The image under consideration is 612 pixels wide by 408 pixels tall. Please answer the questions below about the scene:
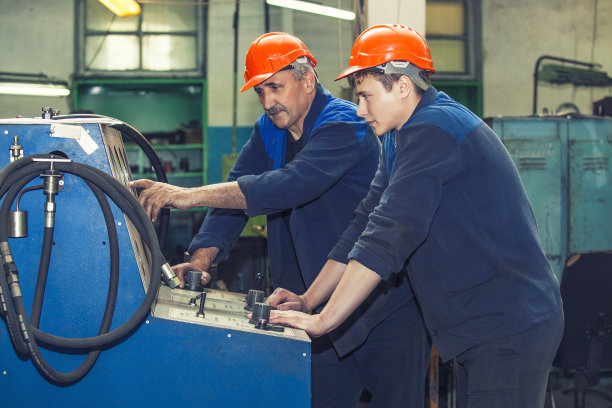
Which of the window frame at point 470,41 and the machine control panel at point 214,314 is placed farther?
the window frame at point 470,41

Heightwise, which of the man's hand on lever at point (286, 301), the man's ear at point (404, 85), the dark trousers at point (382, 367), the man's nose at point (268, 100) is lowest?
the dark trousers at point (382, 367)

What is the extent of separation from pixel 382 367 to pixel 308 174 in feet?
1.98

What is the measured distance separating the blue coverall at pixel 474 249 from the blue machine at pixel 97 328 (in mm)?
335

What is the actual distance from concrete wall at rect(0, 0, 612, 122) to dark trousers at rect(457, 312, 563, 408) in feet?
18.2

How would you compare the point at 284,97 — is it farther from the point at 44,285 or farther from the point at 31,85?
the point at 31,85

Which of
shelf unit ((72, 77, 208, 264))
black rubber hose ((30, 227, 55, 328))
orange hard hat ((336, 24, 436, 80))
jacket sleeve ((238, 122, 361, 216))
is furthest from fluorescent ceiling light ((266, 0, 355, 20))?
black rubber hose ((30, 227, 55, 328))

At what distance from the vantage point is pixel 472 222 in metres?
1.37

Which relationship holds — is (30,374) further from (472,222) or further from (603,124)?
(603,124)

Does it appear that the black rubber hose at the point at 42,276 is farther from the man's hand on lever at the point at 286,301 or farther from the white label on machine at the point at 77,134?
the man's hand on lever at the point at 286,301

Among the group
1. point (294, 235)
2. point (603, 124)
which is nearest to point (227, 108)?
point (603, 124)

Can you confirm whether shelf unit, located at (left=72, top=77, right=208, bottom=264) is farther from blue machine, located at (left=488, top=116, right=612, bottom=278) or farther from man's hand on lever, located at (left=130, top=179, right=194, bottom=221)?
man's hand on lever, located at (left=130, top=179, right=194, bottom=221)

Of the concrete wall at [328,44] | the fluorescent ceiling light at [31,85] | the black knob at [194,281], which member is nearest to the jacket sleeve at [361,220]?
the black knob at [194,281]

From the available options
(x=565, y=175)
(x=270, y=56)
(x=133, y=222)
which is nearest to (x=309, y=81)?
(x=270, y=56)

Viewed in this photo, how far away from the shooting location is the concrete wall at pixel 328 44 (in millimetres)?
6848
